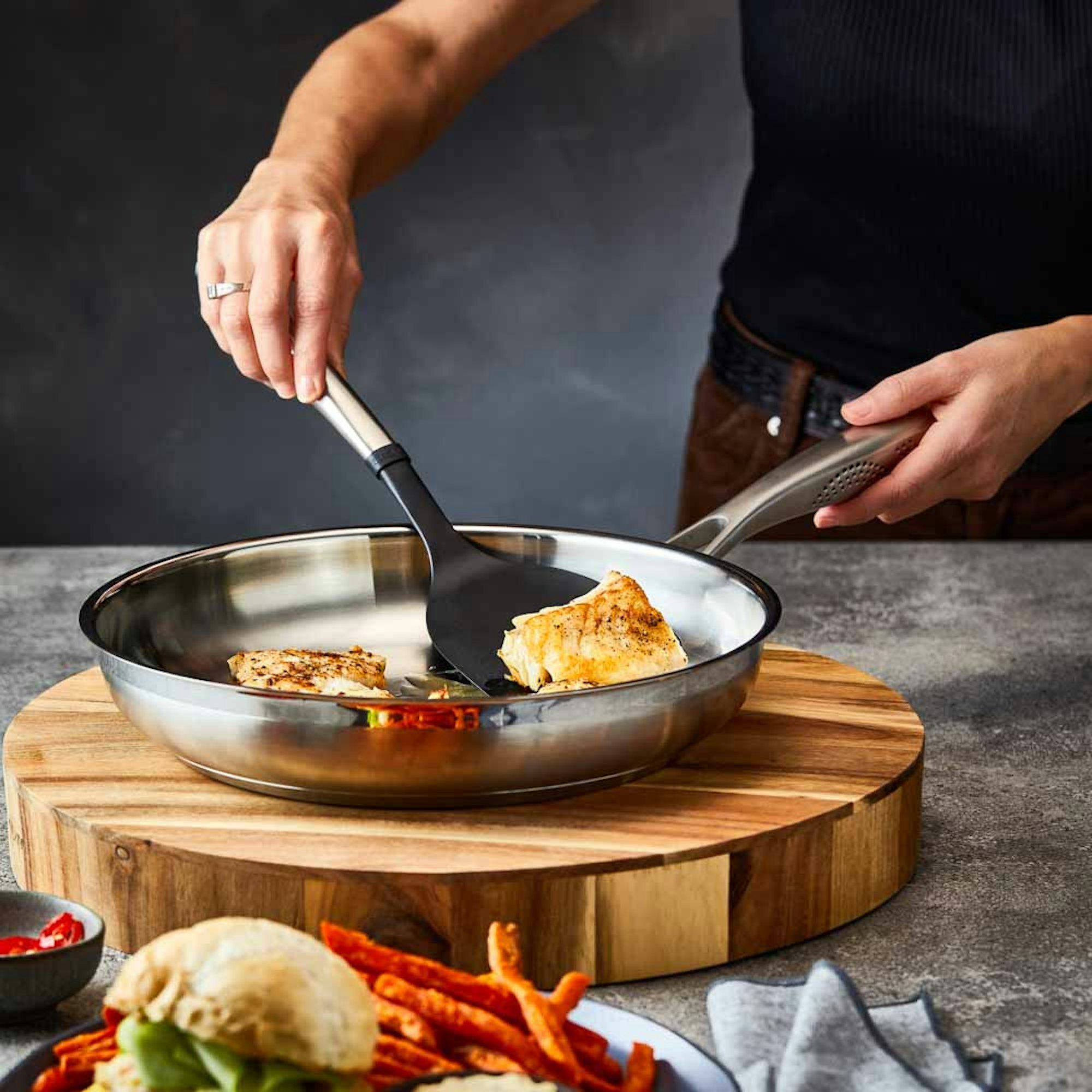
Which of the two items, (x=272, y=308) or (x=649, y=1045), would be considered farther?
(x=272, y=308)

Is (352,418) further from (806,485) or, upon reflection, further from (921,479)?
(921,479)

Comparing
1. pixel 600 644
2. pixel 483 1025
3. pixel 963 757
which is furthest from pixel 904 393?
pixel 483 1025

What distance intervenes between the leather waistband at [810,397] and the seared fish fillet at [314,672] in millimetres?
1019

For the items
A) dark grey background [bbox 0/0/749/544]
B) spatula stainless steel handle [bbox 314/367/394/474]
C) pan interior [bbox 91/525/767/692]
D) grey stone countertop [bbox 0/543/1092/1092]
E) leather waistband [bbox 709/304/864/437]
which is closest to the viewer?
grey stone countertop [bbox 0/543/1092/1092]

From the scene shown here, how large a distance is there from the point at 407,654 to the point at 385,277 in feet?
10.9

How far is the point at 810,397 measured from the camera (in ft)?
7.32

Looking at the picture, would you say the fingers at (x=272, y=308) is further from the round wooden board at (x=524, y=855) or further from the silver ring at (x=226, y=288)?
the round wooden board at (x=524, y=855)

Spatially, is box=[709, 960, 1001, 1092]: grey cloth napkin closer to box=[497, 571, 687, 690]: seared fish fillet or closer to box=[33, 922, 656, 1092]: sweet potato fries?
box=[33, 922, 656, 1092]: sweet potato fries

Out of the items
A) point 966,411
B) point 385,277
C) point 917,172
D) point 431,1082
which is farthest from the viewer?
point 385,277

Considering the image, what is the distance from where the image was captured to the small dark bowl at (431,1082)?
Answer: 2.45 ft

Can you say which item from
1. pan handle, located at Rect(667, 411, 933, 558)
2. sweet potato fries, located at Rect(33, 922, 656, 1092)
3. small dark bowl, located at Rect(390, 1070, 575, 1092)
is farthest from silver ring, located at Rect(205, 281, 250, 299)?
small dark bowl, located at Rect(390, 1070, 575, 1092)

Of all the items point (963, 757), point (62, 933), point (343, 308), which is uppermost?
point (343, 308)

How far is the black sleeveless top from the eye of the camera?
2057 millimetres

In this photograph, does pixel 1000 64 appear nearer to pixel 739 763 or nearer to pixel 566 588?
pixel 566 588
